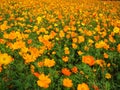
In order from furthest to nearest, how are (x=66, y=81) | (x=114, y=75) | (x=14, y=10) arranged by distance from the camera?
(x=14, y=10)
(x=114, y=75)
(x=66, y=81)

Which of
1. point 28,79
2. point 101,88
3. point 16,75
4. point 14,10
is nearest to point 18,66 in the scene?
point 16,75

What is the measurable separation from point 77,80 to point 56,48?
1432 millimetres

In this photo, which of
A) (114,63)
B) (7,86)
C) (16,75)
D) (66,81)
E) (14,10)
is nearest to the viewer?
(66,81)

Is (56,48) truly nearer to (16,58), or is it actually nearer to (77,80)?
(16,58)

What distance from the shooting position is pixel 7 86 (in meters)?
3.13

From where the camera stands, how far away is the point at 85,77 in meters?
3.51

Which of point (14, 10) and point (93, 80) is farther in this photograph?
point (14, 10)

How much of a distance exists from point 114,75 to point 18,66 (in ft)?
4.40

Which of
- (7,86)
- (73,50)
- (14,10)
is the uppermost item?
(7,86)

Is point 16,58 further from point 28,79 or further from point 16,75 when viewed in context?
point 28,79

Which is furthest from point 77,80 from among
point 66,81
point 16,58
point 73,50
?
point 73,50

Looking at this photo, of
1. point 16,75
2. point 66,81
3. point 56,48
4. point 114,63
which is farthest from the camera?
point 56,48

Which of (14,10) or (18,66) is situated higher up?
(18,66)

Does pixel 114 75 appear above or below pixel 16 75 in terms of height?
below
